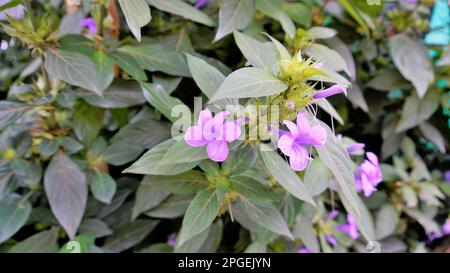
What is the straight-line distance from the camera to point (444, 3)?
136 cm

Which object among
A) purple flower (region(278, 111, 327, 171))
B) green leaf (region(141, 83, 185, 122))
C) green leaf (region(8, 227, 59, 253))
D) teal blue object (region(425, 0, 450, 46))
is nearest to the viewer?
purple flower (region(278, 111, 327, 171))

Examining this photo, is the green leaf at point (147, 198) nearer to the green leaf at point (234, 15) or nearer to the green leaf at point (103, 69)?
the green leaf at point (103, 69)

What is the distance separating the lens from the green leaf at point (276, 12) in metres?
0.84

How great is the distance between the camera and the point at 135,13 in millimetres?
575

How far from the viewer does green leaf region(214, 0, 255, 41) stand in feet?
2.68

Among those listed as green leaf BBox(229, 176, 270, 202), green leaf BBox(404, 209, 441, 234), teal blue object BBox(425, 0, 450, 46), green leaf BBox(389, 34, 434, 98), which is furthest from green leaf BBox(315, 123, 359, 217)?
teal blue object BBox(425, 0, 450, 46)

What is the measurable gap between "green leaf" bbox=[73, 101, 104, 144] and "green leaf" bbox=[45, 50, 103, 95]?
17 centimetres

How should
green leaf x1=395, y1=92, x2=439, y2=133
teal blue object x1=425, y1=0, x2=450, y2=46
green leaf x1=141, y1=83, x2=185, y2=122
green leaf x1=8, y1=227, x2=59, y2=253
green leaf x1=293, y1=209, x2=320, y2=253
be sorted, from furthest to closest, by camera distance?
teal blue object x1=425, y1=0, x2=450, y2=46 < green leaf x1=395, y1=92, x2=439, y2=133 < green leaf x1=293, y1=209, x2=320, y2=253 < green leaf x1=8, y1=227, x2=59, y2=253 < green leaf x1=141, y1=83, x2=185, y2=122

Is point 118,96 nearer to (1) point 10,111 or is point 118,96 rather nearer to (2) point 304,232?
(1) point 10,111

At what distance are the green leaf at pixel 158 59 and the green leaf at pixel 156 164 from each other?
0.25 metres

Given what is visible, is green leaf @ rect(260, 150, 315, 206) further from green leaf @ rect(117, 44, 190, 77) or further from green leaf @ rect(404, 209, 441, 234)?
green leaf @ rect(404, 209, 441, 234)

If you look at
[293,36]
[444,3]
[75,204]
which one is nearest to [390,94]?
[444,3]

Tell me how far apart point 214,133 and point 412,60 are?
85 cm
